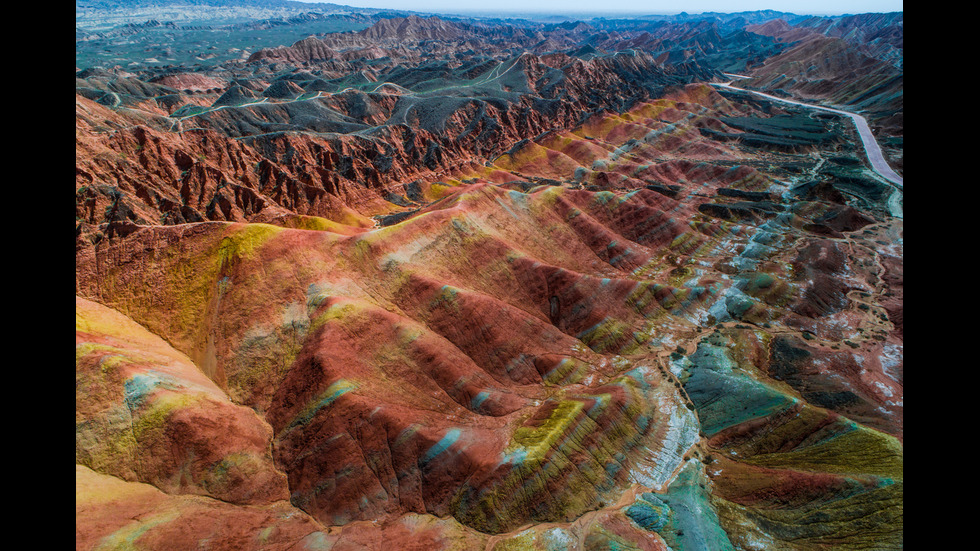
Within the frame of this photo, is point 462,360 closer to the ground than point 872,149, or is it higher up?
closer to the ground

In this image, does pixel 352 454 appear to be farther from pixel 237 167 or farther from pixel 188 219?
pixel 237 167

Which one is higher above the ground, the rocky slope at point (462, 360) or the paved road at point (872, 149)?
the paved road at point (872, 149)

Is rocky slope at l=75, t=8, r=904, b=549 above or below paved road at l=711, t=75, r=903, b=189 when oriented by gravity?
below

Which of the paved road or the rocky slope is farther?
the paved road

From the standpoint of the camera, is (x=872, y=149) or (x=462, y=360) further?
(x=872, y=149)

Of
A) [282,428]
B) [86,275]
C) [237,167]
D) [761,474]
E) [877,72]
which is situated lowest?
[761,474]

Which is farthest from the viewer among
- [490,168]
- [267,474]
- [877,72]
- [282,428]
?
[877,72]

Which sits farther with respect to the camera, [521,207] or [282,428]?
[521,207]

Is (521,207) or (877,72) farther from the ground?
(877,72)

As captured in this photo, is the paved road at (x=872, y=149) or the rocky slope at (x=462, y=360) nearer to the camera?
the rocky slope at (x=462, y=360)
